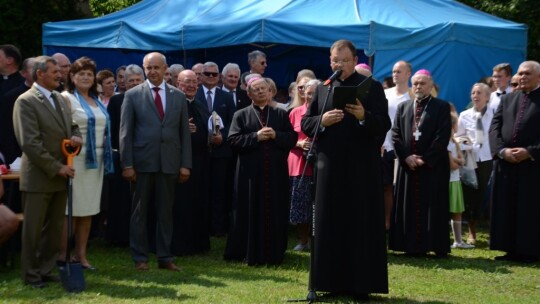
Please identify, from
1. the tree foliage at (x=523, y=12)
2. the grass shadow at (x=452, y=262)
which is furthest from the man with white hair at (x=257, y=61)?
the tree foliage at (x=523, y=12)

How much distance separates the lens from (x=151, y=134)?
30.2ft

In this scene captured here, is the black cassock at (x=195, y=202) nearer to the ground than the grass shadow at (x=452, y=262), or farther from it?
farther from it

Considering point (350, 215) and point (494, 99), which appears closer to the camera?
point (350, 215)

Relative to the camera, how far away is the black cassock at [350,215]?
25.6ft

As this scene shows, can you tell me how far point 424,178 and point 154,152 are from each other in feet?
11.1

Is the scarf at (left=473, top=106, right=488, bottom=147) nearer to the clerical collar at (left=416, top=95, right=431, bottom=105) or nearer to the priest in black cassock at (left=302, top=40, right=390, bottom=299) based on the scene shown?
the clerical collar at (left=416, top=95, right=431, bottom=105)

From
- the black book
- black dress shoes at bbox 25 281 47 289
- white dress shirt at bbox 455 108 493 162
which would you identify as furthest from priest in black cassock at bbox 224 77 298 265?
white dress shirt at bbox 455 108 493 162

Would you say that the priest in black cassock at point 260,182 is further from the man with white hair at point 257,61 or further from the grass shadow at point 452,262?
the man with white hair at point 257,61

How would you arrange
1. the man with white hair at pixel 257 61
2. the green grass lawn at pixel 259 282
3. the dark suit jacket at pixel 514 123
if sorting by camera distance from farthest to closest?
the man with white hair at pixel 257 61, the dark suit jacket at pixel 514 123, the green grass lawn at pixel 259 282

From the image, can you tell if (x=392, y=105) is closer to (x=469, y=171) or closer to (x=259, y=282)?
(x=469, y=171)

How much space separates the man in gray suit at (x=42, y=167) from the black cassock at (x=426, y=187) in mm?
4174

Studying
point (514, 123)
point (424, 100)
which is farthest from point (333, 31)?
point (514, 123)

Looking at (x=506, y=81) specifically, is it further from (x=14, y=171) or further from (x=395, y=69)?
(x=14, y=171)

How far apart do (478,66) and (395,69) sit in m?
2.94
